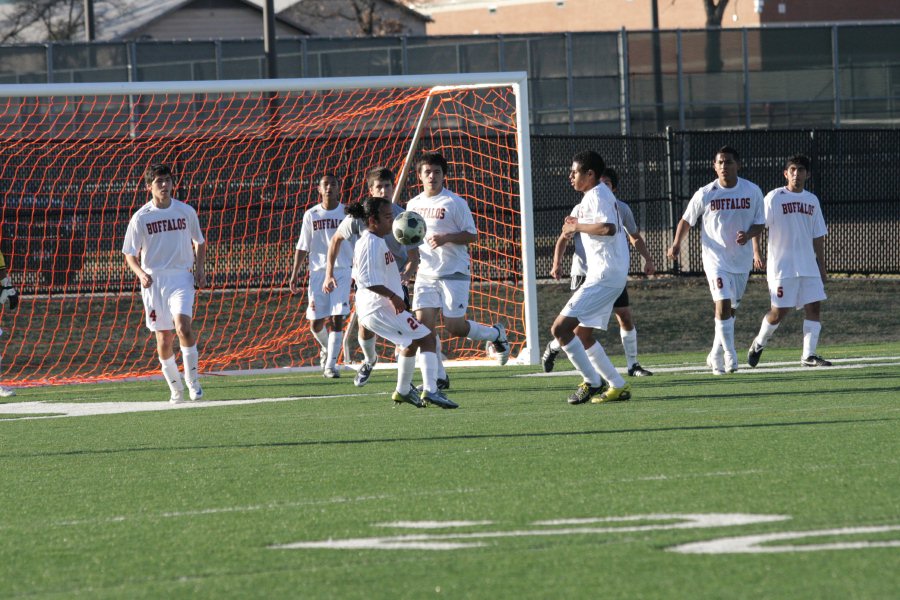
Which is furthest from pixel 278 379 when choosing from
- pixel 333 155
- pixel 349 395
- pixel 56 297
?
pixel 333 155

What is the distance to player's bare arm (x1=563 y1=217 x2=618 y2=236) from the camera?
9883 mm

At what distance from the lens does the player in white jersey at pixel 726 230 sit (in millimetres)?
12414

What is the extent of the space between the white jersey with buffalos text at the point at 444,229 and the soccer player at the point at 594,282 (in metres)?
1.49

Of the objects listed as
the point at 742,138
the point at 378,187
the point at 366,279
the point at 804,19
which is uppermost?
the point at 804,19

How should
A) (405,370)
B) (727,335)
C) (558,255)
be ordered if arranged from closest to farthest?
1. (405,370)
2. (558,255)
3. (727,335)

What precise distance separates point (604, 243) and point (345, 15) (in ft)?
163

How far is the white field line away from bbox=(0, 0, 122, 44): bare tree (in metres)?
42.3

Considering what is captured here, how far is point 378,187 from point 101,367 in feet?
20.9

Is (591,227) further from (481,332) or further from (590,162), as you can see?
(481,332)

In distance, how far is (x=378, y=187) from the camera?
11.3 meters

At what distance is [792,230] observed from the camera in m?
13.0

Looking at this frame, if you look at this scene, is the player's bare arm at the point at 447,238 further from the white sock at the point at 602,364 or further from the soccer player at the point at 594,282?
the white sock at the point at 602,364

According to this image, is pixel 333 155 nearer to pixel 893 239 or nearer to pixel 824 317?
pixel 824 317

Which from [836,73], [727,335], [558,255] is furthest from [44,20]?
[558,255]
